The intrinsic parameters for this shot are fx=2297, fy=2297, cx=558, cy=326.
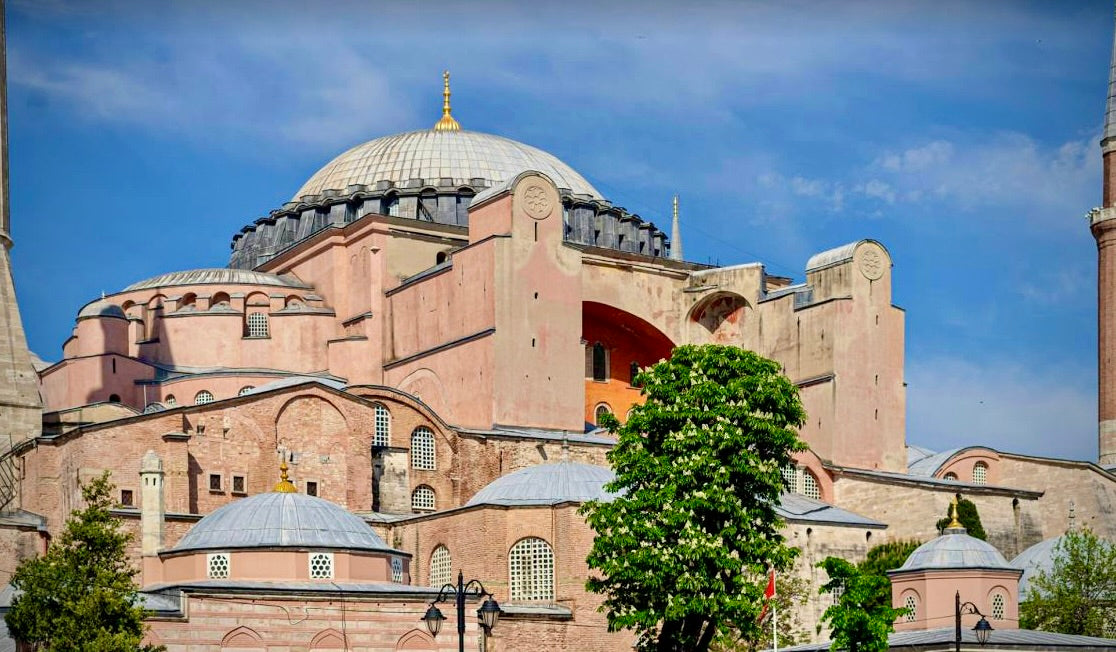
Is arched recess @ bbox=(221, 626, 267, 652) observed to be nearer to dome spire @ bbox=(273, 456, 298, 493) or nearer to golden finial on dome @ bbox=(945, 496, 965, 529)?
dome spire @ bbox=(273, 456, 298, 493)

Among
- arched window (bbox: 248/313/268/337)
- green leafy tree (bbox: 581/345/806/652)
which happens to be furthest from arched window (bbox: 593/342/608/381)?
green leafy tree (bbox: 581/345/806/652)

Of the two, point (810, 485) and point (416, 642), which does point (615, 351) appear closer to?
point (810, 485)

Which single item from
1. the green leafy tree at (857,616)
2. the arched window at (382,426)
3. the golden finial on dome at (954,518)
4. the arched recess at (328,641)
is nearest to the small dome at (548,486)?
the arched window at (382,426)

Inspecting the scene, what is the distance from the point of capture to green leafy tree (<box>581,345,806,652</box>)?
135 feet

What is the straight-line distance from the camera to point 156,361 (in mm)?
61812

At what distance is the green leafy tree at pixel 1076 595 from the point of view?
53562 mm

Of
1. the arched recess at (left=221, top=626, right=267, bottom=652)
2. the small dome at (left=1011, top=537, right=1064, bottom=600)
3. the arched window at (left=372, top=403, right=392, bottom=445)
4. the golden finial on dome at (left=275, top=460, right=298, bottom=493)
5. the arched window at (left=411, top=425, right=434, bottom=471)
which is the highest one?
the arched window at (left=372, top=403, right=392, bottom=445)

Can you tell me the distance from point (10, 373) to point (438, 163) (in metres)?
16.6

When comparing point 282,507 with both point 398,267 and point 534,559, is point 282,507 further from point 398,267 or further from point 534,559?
point 398,267

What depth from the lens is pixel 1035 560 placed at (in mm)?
58562

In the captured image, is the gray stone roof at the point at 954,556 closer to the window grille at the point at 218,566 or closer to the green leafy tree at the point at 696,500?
the green leafy tree at the point at 696,500

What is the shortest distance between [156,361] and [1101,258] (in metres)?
30.7

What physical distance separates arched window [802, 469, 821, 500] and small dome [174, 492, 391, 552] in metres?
15.0

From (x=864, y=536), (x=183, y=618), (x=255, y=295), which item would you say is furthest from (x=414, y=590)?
(x=255, y=295)
